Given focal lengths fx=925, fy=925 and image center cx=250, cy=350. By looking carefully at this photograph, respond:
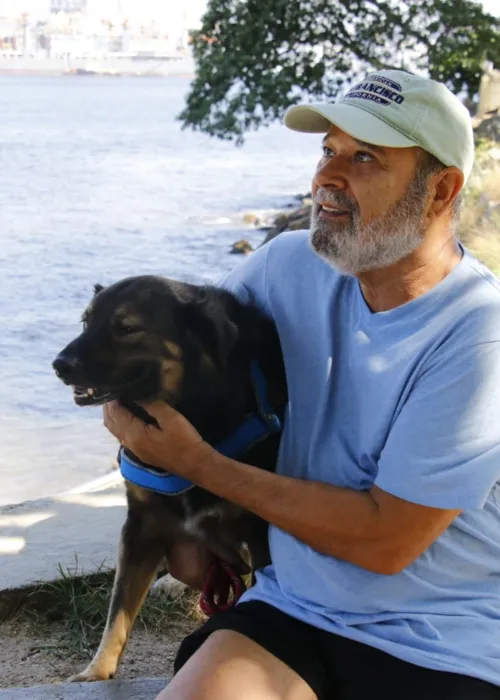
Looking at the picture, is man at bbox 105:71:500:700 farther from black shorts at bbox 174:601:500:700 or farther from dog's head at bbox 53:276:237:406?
dog's head at bbox 53:276:237:406

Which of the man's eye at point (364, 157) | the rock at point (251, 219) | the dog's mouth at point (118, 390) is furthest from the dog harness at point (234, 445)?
the rock at point (251, 219)

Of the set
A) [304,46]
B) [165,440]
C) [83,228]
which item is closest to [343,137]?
[165,440]

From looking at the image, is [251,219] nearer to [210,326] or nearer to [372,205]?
[210,326]

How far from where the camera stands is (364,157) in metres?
2.36

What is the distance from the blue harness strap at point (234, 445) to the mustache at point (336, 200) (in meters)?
0.58

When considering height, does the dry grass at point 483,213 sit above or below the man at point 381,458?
below

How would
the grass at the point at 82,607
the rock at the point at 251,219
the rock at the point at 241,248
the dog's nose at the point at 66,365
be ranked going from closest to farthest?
the dog's nose at the point at 66,365
the grass at the point at 82,607
the rock at the point at 241,248
the rock at the point at 251,219

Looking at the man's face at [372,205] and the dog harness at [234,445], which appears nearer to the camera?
the man's face at [372,205]

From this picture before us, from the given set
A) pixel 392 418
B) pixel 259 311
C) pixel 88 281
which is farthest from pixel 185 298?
pixel 88 281

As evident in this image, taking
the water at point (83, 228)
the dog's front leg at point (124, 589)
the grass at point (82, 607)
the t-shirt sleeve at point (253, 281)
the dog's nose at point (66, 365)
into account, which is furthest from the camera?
the water at point (83, 228)

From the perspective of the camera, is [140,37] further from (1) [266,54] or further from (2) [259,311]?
(2) [259,311]

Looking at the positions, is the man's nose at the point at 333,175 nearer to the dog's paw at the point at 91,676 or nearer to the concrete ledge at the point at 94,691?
the concrete ledge at the point at 94,691

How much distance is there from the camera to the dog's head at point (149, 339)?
2604 millimetres

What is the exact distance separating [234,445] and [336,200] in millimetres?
776
